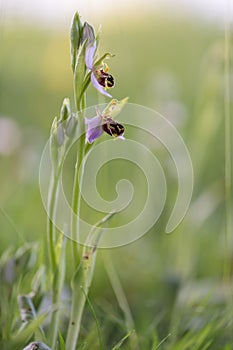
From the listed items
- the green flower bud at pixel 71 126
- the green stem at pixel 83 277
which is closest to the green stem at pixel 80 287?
the green stem at pixel 83 277

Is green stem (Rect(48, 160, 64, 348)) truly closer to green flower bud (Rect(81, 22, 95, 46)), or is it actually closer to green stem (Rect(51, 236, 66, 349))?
green stem (Rect(51, 236, 66, 349))

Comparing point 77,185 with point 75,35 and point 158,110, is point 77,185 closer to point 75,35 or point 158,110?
point 75,35

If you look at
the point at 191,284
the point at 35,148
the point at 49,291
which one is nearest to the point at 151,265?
the point at 191,284

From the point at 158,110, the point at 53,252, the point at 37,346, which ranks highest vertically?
the point at 158,110

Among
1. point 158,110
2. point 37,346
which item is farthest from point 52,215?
point 158,110

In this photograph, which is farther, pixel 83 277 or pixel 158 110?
pixel 158 110

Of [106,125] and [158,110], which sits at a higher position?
[158,110]
